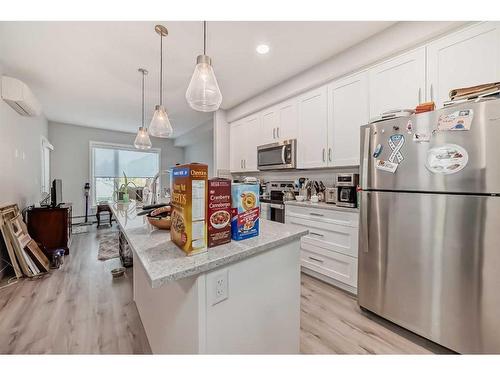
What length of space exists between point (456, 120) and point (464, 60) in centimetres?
74

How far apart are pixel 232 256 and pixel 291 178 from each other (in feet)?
8.92

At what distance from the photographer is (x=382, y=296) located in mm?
1699

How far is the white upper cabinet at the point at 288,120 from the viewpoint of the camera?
9.87 ft

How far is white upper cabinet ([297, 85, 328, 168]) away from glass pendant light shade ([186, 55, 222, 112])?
1.58m

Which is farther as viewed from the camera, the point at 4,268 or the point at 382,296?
the point at 4,268

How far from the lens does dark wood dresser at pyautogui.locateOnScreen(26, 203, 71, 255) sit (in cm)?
302

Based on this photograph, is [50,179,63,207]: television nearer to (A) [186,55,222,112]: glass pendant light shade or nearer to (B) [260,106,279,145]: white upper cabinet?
(A) [186,55,222,112]: glass pendant light shade

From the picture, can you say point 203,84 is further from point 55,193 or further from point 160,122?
point 55,193

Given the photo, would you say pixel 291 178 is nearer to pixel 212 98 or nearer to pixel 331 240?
pixel 331 240

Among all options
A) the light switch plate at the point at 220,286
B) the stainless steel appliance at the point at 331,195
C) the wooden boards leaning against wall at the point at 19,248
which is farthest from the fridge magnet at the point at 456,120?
the wooden boards leaning against wall at the point at 19,248

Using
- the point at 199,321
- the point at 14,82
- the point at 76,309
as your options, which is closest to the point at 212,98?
the point at 199,321

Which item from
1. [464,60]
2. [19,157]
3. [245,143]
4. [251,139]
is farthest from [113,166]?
[464,60]
